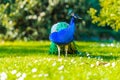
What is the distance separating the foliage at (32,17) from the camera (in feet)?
102

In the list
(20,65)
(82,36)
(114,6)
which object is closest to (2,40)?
(82,36)

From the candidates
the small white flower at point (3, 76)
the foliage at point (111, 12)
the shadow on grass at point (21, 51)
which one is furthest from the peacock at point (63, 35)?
the foliage at point (111, 12)

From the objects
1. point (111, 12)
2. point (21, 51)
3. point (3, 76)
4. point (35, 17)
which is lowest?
point (35, 17)

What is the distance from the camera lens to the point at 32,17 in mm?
31188

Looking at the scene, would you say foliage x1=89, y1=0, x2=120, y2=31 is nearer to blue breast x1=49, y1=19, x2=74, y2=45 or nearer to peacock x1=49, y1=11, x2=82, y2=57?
peacock x1=49, y1=11, x2=82, y2=57

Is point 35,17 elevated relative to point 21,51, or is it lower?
lower

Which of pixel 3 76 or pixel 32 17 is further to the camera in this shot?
pixel 32 17

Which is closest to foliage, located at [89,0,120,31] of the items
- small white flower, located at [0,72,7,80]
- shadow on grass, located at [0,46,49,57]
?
shadow on grass, located at [0,46,49,57]

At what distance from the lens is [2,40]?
31219mm

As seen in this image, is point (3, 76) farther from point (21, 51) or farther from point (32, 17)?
point (32, 17)

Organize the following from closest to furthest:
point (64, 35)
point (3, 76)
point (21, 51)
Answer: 1. point (3, 76)
2. point (64, 35)
3. point (21, 51)

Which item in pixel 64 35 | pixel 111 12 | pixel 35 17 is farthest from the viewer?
pixel 35 17

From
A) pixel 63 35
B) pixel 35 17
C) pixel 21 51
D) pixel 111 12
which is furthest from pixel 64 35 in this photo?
pixel 35 17

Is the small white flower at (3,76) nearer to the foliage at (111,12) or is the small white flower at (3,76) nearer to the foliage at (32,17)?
the foliage at (111,12)
